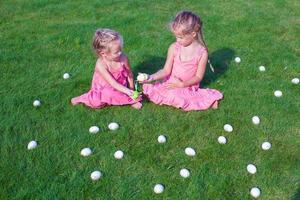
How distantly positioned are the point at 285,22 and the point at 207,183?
528cm

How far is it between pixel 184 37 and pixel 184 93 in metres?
0.75

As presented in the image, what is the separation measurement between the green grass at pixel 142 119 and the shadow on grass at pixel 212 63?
0.6 inches

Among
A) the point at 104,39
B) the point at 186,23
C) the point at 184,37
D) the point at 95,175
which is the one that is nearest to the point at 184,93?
the point at 184,37

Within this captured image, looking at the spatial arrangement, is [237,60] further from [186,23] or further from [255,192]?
[255,192]

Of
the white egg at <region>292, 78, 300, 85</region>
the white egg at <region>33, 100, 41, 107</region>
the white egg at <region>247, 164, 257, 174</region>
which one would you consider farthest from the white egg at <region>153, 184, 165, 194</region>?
the white egg at <region>292, 78, 300, 85</region>

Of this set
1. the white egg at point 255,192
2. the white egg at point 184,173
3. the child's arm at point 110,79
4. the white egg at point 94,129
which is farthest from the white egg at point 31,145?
the white egg at point 255,192

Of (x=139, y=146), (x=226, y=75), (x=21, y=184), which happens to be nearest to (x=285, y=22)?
(x=226, y=75)

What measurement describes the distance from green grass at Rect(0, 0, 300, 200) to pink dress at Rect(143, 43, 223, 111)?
0.11 m

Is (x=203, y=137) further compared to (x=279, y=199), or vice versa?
(x=203, y=137)

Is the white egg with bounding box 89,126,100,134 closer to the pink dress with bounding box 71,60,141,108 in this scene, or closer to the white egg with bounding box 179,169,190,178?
the pink dress with bounding box 71,60,141,108

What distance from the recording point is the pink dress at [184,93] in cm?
580

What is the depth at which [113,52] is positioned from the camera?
217 inches

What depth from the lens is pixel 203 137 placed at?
529 centimetres

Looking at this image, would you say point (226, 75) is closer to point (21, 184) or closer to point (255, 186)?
point (255, 186)
